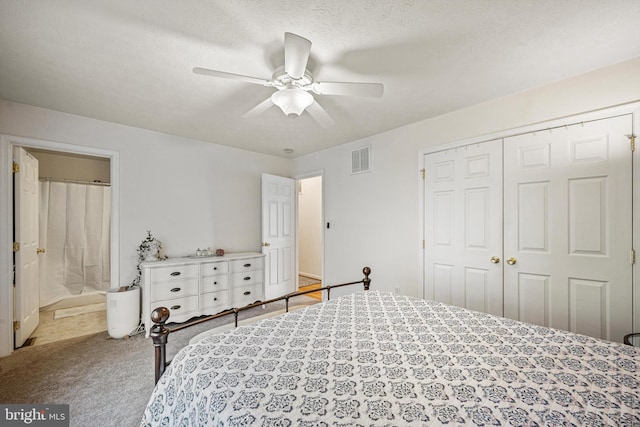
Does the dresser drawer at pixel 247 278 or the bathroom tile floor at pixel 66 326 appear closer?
the bathroom tile floor at pixel 66 326

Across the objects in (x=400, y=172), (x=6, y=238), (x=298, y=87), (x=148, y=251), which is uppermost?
(x=298, y=87)

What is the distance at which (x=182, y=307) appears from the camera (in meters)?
3.27

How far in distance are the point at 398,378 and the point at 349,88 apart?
5.44 feet

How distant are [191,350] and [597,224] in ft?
9.52

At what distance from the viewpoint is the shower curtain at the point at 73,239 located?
4082 millimetres

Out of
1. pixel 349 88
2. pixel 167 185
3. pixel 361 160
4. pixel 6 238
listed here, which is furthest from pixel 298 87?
pixel 6 238

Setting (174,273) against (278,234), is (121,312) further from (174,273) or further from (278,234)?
(278,234)

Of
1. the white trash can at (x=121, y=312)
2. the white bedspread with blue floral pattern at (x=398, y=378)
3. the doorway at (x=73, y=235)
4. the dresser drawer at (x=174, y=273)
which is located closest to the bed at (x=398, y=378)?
the white bedspread with blue floral pattern at (x=398, y=378)

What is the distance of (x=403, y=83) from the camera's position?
2.24 metres

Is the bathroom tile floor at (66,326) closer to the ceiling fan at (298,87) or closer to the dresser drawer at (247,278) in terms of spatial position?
the dresser drawer at (247,278)

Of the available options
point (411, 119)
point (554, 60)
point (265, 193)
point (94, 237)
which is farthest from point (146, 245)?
point (554, 60)

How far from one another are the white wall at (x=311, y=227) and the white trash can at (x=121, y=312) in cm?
374

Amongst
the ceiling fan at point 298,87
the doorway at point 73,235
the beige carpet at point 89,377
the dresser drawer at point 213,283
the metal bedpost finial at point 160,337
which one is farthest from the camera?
the doorway at point 73,235

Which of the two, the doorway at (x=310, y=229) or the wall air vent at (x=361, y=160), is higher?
the wall air vent at (x=361, y=160)
